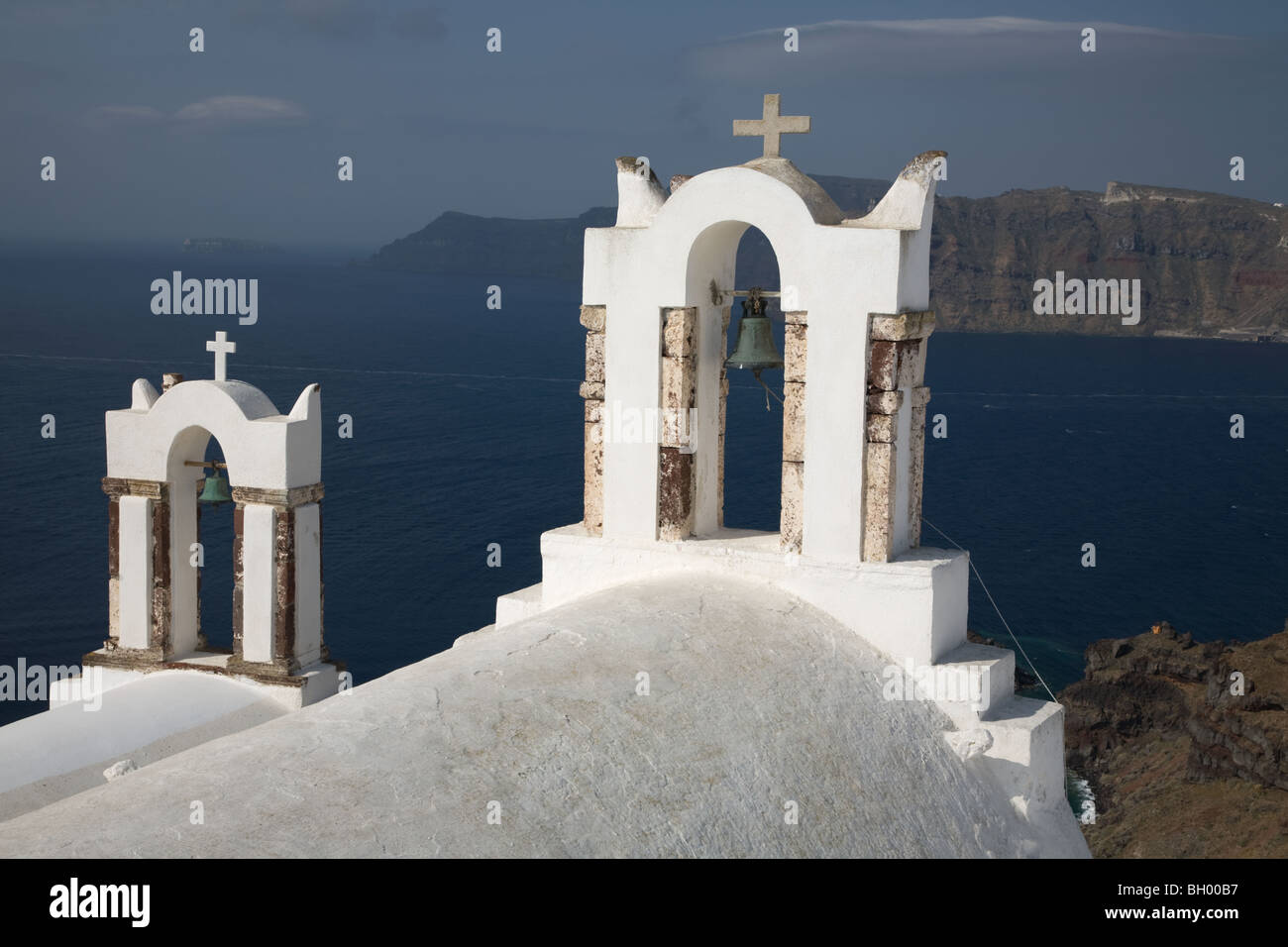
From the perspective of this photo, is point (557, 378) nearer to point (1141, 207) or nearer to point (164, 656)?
point (1141, 207)

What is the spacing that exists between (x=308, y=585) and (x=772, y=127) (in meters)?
5.53

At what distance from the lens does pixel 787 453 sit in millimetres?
10320

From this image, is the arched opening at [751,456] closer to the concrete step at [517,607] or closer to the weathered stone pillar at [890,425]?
the concrete step at [517,607]

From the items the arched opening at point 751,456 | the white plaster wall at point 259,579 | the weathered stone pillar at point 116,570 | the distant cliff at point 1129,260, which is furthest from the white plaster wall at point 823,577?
the distant cliff at point 1129,260

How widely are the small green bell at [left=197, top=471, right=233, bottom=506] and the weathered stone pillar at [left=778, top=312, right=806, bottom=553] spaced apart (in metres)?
5.61

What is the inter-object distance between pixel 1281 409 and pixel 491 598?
69437 mm

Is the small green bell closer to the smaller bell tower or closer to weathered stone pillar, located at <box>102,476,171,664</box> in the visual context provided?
the smaller bell tower

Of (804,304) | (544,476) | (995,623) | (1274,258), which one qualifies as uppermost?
(1274,258)

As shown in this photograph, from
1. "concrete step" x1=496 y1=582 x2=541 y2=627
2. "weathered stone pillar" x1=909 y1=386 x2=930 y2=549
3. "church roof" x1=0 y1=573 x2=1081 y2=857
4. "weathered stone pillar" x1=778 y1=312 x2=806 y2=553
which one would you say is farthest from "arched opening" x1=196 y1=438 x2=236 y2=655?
"church roof" x1=0 y1=573 x2=1081 y2=857

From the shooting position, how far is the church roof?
245 inches

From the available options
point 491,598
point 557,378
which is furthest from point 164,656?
point 557,378

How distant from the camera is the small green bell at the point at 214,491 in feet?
43.1

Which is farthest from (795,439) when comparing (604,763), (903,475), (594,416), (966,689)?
(604,763)

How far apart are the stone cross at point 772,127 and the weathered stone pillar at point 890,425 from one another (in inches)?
66.5
